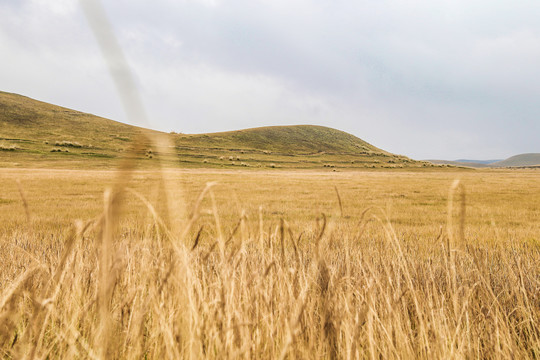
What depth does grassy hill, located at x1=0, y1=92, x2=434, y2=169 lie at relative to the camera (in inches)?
1919

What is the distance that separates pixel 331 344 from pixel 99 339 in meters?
1.37

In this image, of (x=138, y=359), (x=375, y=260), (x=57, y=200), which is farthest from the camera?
(x=57, y=200)

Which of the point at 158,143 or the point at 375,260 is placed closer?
the point at 158,143

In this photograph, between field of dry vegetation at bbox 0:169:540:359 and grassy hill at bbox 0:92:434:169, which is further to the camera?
grassy hill at bbox 0:92:434:169

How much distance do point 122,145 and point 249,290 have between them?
224ft

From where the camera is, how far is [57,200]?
12.8 metres

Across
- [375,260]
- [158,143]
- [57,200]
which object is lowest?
[57,200]

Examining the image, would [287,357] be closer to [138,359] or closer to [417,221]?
[138,359]

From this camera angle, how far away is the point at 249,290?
269cm

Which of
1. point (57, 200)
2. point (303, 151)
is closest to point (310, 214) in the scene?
point (57, 200)

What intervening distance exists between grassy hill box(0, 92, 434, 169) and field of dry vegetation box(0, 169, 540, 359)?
89.0 ft

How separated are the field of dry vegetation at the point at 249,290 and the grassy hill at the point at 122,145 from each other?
27.1m

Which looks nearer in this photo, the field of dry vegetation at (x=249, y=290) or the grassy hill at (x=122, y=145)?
the field of dry vegetation at (x=249, y=290)

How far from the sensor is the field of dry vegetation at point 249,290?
1.52 metres
